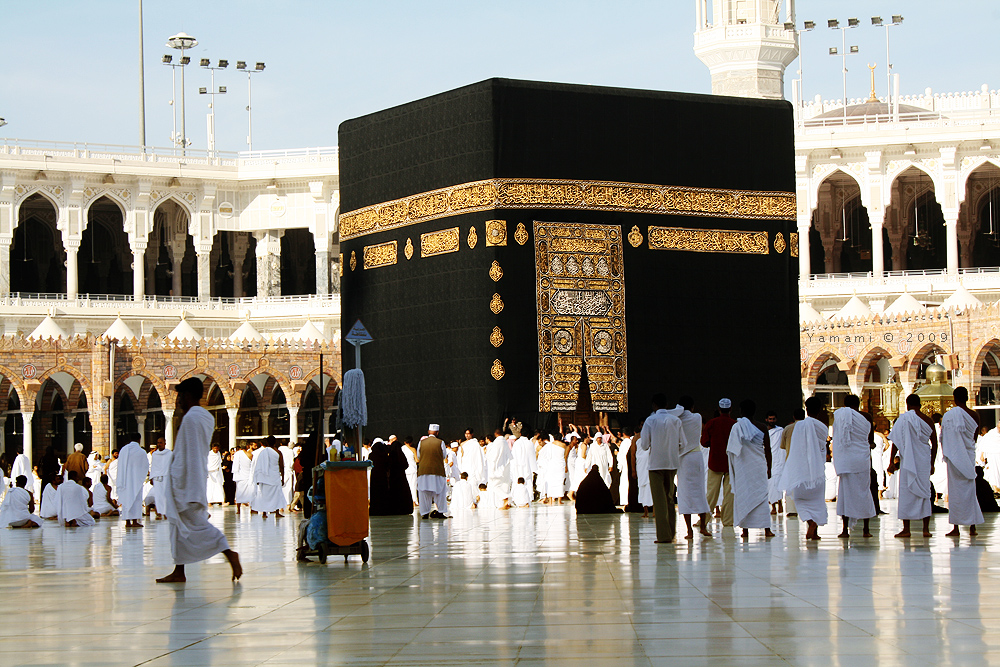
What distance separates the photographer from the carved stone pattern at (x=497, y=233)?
14.5m

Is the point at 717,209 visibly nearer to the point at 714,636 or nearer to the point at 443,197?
the point at 443,197

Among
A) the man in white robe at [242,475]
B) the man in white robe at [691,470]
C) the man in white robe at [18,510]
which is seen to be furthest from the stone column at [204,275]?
the man in white robe at [691,470]

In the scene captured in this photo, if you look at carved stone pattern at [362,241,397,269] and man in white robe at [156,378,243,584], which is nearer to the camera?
man in white robe at [156,378,243,584]

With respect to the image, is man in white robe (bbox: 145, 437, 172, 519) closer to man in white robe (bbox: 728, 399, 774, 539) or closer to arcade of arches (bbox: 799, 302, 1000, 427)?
man in white robe (bbox: 728, 399, 774, 539)

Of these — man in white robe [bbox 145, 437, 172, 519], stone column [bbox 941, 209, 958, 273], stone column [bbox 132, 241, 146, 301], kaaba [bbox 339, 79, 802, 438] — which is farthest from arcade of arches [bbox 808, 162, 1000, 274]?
man in white robe [bbox 145, 437, 172, 519]

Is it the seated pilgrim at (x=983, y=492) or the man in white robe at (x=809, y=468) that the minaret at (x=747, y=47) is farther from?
the man in white robe at (x=809, y=468)

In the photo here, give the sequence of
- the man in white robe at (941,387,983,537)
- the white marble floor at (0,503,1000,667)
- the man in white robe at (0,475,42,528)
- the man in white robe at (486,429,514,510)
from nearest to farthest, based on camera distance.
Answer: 1. the white marble floor at (0,503,1000,667)
2. the man in white robe at (941,387,983,537)
3. the man in white robe at (0,475,42,528)
4. the man in white robe at (486,429,514,510)

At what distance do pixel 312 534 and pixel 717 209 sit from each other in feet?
31.7

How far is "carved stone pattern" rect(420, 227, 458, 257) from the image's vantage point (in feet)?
48.6

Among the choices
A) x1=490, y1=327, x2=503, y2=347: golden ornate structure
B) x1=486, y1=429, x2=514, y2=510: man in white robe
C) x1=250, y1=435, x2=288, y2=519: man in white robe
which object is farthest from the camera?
x1=490, y1=327, x2=503, y2=347: golden ornate structure

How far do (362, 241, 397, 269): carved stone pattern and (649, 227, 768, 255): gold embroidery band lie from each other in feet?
9.93

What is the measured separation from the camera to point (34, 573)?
6375 mm

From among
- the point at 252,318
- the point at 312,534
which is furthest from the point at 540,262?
the point at 252,318

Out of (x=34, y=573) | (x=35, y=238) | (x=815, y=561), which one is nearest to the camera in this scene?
(x=815, y=561)
